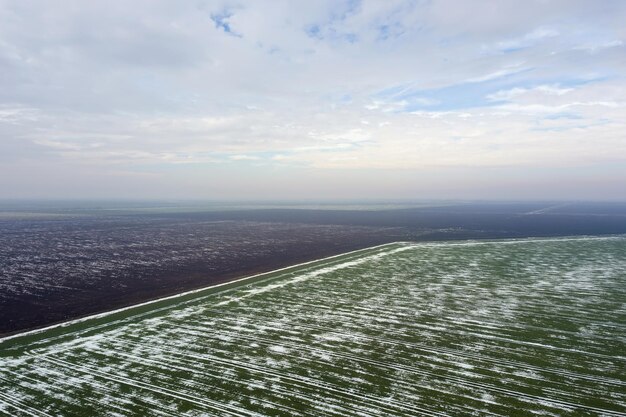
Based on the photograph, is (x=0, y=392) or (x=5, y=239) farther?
(x=5, y=239)

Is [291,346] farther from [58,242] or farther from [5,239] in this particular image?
[5,239]

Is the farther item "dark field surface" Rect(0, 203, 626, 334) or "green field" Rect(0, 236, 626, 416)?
"dark field surface" Rect(0, 203, 626, 334)

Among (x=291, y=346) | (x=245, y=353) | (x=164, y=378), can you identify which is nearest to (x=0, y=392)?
(x=164, y=378)

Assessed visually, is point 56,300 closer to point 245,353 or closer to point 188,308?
point 188,308

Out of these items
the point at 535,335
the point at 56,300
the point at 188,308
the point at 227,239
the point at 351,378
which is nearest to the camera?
the point at 351,378

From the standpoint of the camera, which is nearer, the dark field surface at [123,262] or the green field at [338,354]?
the green field at [338,354]

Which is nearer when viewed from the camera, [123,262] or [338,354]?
[338,354]

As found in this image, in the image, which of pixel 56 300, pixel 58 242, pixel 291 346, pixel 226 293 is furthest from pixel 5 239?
pixel 291 346

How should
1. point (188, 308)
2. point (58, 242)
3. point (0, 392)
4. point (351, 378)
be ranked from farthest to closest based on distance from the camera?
point (58, 242) < point (188, 308) < point (351, 378) < point (0, 392)
